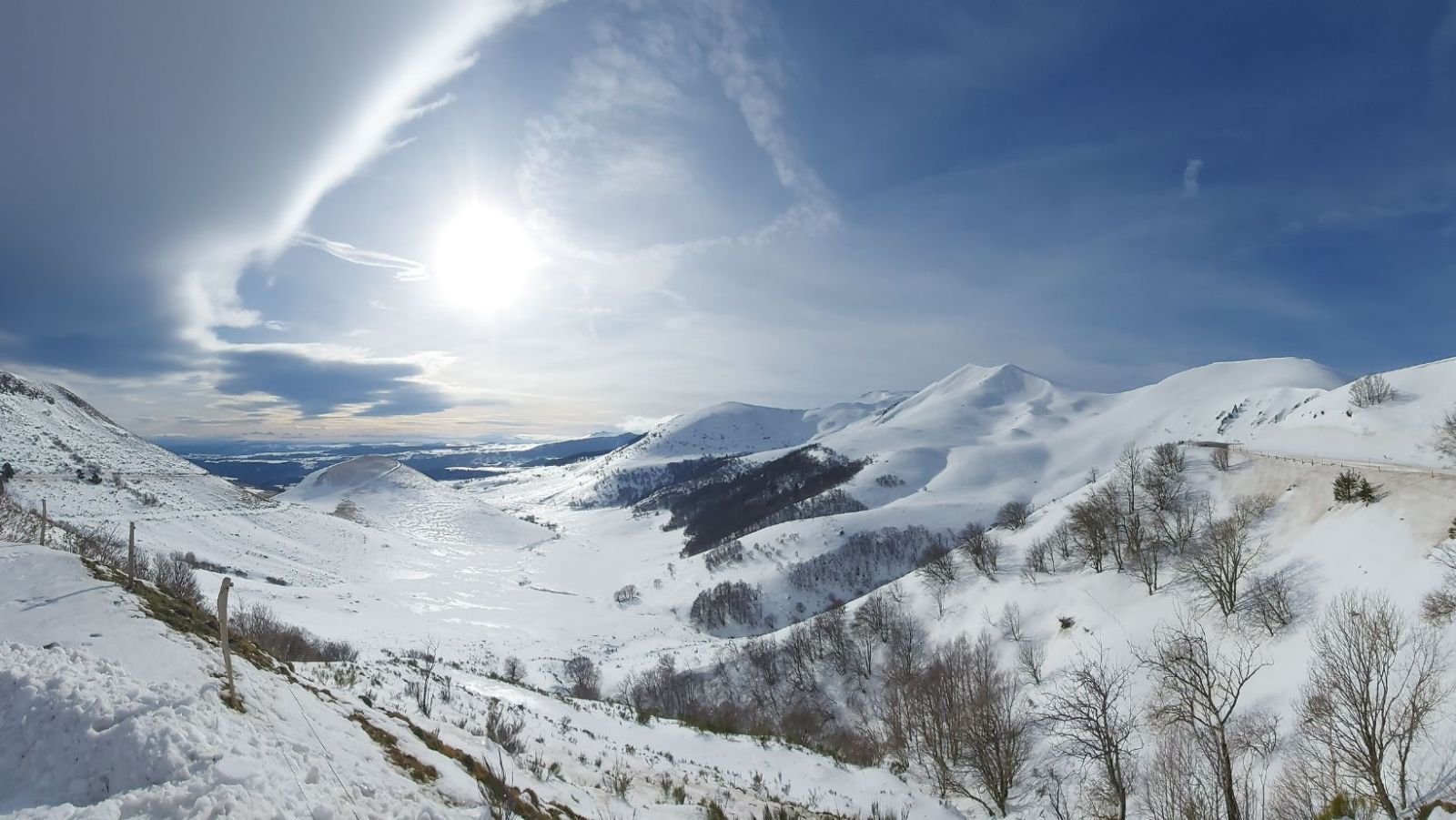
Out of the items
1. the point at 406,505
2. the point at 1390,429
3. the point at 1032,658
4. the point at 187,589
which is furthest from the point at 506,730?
the point at 406,505

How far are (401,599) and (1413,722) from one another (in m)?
83.6

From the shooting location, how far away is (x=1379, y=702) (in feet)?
55.8

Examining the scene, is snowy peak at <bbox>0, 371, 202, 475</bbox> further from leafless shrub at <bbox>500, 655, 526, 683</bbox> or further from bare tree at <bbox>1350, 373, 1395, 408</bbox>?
bare tree at <bbox>1350, 373, 1395, 408</bbox>

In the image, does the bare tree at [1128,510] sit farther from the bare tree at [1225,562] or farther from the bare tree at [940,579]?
the bare tree at [940,579]

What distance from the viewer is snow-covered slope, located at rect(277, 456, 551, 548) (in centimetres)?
13950

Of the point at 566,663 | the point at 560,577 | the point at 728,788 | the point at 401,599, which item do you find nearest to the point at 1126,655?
the point at 728,788

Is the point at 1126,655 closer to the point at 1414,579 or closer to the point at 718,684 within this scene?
the point at 1414,579

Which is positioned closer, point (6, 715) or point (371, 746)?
point (6, 715)

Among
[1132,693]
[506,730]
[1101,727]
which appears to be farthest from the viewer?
[1132,693]

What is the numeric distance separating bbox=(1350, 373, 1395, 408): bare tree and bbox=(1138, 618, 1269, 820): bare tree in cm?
4355

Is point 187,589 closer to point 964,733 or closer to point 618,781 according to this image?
point 618,781

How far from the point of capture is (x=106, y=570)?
13398 millimetres

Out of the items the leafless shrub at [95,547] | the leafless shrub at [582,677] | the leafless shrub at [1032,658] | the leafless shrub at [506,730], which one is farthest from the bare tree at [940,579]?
the leafless shrub at [95,547]

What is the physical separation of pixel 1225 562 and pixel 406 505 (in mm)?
168104
